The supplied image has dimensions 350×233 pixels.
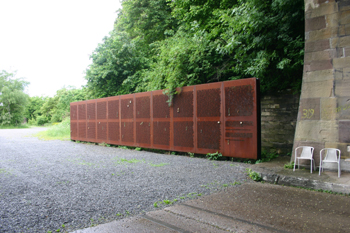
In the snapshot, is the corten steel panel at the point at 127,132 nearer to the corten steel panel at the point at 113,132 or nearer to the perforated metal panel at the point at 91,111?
the corten steel panel at the point at 113,132

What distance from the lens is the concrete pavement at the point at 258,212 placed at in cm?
267

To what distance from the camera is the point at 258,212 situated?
3096mm

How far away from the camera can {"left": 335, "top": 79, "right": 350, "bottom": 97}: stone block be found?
4.61 meters

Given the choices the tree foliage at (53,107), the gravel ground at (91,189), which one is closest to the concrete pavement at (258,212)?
the gravel ground at (91,189)

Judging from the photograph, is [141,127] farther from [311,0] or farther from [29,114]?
[29,114]

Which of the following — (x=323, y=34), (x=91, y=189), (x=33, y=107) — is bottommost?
(x=91, y=189)

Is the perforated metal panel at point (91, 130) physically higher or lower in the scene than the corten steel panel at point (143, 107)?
lower

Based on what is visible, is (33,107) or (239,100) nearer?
(239,100)

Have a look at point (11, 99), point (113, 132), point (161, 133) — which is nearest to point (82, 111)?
point (113, 132)

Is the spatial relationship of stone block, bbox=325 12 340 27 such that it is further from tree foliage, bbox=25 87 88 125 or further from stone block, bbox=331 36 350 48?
tree foliage, bbox=25 87 88 125

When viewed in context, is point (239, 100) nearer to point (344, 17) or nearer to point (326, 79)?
point (326, 79)

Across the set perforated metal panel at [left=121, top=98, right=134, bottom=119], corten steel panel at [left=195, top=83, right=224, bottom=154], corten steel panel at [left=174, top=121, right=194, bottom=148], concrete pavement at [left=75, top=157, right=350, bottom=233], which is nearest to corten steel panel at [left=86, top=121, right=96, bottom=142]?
perforated metal panel at [left=121, top=98, right=134, bottom=119]

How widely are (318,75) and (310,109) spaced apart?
663mm

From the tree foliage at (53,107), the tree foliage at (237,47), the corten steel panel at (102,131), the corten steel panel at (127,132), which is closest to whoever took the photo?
the tree foliage at (237,47)
